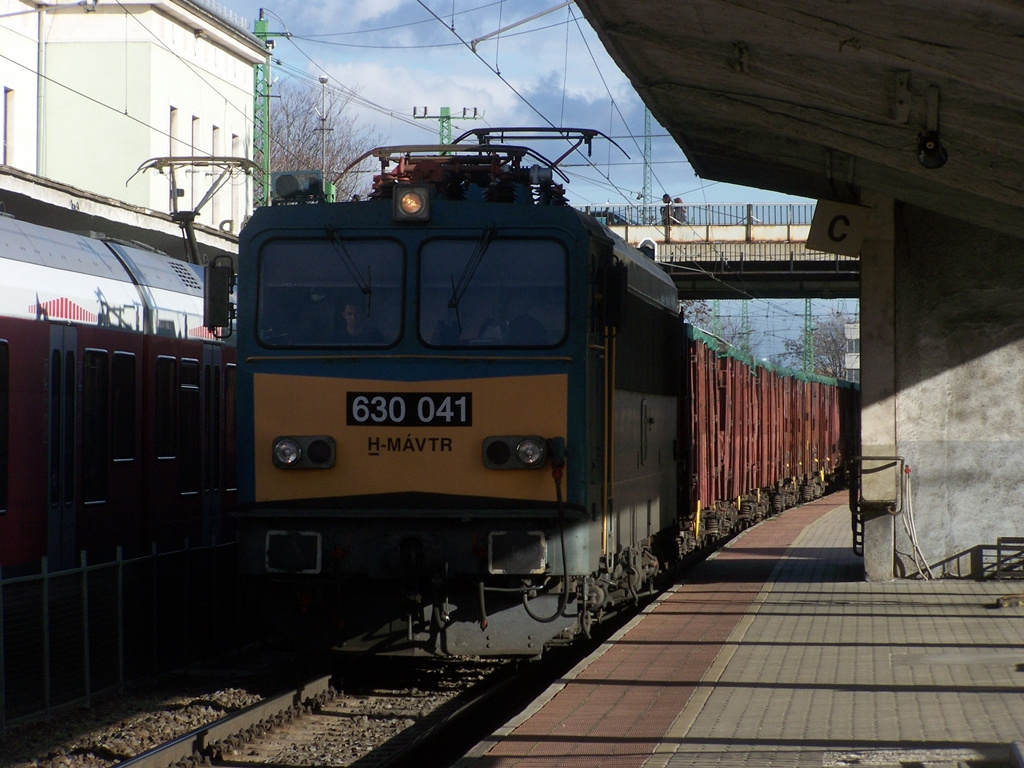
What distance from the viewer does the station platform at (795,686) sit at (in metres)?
6.80

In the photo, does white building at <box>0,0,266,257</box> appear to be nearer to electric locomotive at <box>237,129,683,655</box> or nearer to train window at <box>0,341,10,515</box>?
train window at <box>0,341,10,515</box>

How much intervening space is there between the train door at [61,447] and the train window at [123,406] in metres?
0.70

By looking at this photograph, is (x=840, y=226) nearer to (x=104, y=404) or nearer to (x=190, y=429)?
(x=190, y=429)

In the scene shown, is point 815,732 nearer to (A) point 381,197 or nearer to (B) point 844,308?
(A) point 381,197

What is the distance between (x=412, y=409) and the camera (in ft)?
29.0

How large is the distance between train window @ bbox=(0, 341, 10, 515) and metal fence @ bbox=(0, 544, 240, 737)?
2.35ft

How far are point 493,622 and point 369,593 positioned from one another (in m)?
0.84

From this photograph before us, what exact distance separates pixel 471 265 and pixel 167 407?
192 inches

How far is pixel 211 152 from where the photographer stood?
37.2m

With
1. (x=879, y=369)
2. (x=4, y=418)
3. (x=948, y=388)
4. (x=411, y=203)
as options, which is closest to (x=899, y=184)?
(x=879, y=369)

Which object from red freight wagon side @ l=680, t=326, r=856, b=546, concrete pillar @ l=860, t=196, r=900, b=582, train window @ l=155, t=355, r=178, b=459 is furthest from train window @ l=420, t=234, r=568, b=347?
concrete pillar @ l=860, t=196, r=900, b=582

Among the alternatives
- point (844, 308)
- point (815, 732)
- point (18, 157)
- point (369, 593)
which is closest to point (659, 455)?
point (369, 593)

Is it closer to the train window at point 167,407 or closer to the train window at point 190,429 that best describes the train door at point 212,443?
the train window at point 190,429

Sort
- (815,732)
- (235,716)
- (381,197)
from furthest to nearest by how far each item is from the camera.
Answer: (381,197) → (235,716) → (815,732)
